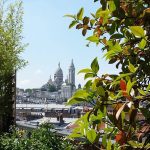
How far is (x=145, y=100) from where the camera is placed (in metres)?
1.62

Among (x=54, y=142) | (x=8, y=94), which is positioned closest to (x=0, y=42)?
(x=8, y=94)

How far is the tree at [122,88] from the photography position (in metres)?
1.53

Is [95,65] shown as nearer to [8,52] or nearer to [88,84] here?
[88,84]

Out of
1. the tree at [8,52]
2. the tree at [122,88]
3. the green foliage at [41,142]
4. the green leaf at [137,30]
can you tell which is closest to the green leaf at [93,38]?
the tree at [122,88]

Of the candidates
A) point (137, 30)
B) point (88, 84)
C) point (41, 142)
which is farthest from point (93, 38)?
point (41, 142)

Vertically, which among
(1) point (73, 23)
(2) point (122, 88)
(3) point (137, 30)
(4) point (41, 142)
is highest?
(1) point (73, 23)

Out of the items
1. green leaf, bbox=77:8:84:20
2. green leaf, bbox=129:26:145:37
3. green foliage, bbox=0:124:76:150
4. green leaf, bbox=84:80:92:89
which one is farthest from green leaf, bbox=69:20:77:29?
green foliage, bbox=0:124:76:150

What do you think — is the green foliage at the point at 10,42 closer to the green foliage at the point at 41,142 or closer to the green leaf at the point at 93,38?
the green foliage at the point at 41,142

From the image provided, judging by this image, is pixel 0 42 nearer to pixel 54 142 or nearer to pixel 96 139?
pixel 54 142

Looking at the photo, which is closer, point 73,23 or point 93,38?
point 93,38

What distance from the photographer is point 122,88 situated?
4.86 feet

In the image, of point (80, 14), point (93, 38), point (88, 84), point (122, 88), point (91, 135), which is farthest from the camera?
point (80, 14)

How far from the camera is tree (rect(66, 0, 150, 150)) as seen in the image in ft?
5.03

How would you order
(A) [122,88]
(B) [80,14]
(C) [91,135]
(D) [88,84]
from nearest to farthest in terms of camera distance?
(A) [122,88] → (C) [91,135] → (D) [88,84] → (B) [80,14]
